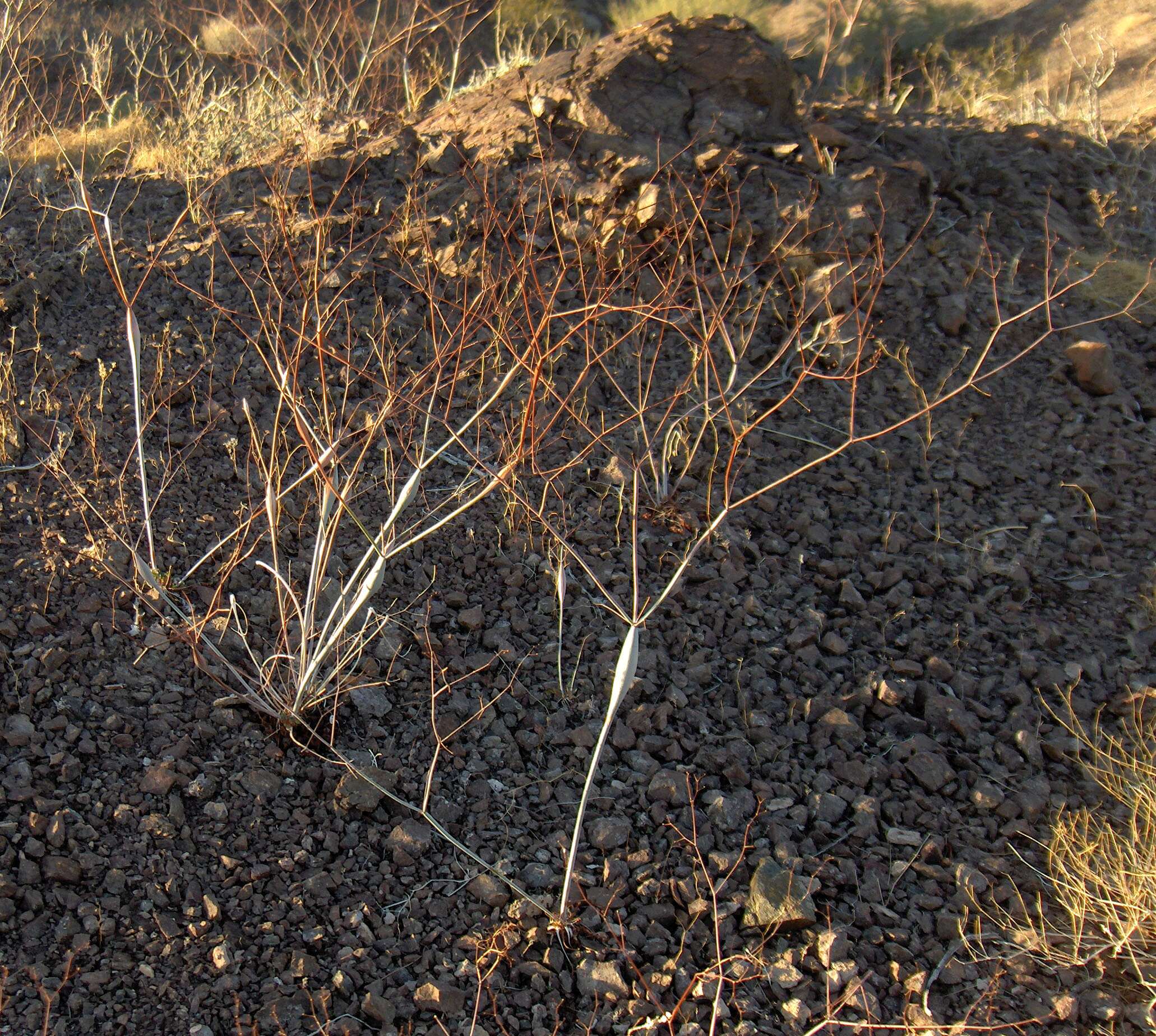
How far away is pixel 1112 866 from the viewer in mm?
2312

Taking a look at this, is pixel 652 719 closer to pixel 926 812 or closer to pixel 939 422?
pixel 926 812

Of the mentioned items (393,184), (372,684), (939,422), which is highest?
(393,184)

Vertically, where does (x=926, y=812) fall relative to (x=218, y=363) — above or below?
below

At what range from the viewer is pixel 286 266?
4047mm

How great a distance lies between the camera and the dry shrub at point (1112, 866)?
2.18 metres

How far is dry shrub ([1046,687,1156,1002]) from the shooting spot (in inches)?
85.7

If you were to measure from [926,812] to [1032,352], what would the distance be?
7.88 feet

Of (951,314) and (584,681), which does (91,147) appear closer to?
(584,681)

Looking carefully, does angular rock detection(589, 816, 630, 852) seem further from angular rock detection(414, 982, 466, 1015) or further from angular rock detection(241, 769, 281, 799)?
angular rock detection(241, 769, 281, 799)

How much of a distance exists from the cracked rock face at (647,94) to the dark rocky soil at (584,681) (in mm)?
28

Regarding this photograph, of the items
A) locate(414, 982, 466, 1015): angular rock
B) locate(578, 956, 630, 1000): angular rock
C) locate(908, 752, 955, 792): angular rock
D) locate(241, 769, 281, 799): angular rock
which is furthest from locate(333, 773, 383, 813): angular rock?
locate(908, 752, 955, 792): angular rock

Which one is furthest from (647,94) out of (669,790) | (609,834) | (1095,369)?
(609,834)

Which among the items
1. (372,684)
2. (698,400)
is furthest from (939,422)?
(372,684)

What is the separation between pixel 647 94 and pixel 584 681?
9.77ft
